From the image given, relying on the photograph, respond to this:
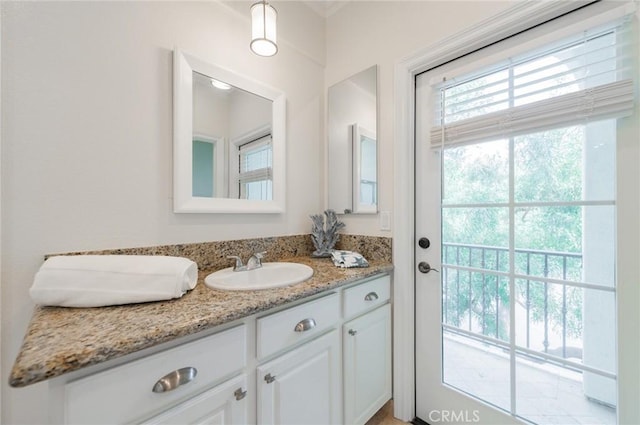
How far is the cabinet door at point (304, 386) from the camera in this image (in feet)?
3.00

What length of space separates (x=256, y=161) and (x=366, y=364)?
1261mm

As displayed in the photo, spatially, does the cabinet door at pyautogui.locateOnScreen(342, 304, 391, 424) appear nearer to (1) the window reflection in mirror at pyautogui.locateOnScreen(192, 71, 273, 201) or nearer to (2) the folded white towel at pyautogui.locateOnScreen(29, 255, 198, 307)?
(2) the folded white towel at pyautogui.locateOnScreen(29, 255, 198, 307)

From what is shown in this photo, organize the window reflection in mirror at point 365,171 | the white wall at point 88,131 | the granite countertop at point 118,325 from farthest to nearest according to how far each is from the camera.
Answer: the window reflection in mirror at point 365,171
the white wall at point 88,131
the granite countertop at point 118,325

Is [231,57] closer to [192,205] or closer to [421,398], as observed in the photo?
[192,205]

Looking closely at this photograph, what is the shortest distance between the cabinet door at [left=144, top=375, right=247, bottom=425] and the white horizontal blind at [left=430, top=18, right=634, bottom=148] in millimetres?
1406

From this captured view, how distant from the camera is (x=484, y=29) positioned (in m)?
1.20

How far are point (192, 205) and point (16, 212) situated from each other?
22.0 inches

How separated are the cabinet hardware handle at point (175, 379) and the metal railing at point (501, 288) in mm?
1251

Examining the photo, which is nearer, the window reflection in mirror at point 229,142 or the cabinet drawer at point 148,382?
the cabinet drawer at point 148,382

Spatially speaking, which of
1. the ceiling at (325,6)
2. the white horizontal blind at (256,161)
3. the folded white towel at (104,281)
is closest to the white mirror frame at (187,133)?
the white horizontal blind at (256,161)

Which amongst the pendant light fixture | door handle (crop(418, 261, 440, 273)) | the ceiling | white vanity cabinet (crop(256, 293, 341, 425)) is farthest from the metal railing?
the ceiling

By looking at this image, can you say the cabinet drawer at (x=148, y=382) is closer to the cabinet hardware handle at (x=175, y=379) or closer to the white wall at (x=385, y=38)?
the cabinet hardware handle at (x=175, y=379)

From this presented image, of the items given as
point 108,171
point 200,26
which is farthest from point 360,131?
point 108,171

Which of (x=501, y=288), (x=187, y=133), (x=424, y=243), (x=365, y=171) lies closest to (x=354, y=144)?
(x=365, y=171)
